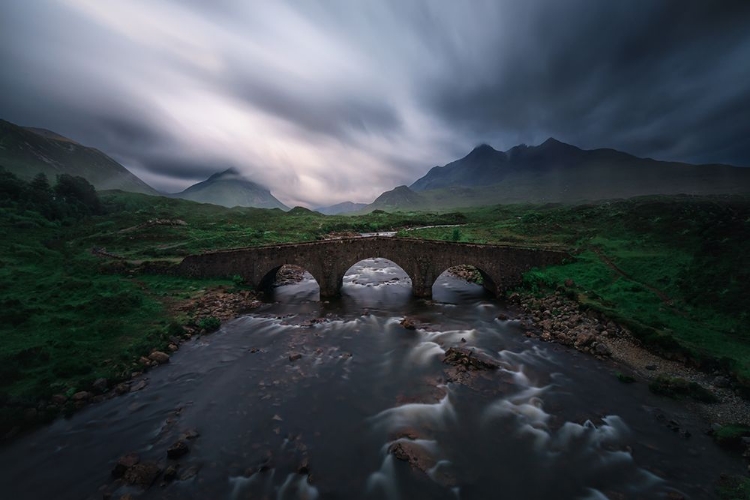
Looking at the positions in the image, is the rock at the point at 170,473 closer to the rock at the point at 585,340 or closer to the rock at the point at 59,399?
the rock at the point at 59,399

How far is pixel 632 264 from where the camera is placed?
2309cm

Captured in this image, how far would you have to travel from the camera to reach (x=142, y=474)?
9336mm

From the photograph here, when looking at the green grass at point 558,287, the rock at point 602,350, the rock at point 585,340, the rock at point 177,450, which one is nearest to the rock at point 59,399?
the green grass at point 558,287

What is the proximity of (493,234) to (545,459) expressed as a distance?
40.7 meters

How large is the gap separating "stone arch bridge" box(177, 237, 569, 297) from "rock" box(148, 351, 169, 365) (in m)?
12.1

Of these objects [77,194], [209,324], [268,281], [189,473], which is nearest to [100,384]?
[209,324]

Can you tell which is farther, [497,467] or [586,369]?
[586,369]

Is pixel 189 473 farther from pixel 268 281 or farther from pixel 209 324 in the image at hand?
pixel 268 281

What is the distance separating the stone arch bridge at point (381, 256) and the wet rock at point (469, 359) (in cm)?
1009

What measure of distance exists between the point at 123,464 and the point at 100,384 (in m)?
5.55

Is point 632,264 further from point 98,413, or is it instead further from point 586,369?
point 98,413

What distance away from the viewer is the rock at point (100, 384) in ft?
43.1

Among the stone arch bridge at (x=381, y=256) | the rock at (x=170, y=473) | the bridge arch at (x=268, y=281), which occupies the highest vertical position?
the stone arch bridge at (x=381, y=256)

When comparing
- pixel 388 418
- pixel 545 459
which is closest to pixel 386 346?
pixel 388 418
